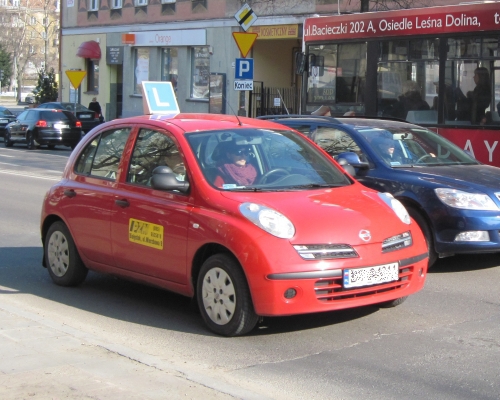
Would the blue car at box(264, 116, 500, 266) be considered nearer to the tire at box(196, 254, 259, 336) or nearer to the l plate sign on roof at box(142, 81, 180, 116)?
the l plate sign on roof at box(142, 81, 180, 116)

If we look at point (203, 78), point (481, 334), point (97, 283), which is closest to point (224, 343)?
point (481, 334)

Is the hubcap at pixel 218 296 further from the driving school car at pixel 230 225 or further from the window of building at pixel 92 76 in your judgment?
the window of building at pixel 92 76

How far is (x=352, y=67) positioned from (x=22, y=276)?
807 cm

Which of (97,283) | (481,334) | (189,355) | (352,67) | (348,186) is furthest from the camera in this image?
(352,67)

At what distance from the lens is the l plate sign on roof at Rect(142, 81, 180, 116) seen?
333 inches

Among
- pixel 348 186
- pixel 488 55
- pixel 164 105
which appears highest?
pixel 488 55

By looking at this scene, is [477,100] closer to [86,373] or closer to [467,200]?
[467,200]

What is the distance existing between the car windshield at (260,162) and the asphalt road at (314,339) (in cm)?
108

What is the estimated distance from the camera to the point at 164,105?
8.62 m

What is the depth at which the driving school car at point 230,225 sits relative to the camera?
6047mm

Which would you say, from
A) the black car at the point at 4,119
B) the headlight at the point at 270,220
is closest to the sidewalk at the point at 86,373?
the headlight at the point at 270,220

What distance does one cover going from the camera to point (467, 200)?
8617 millimetres

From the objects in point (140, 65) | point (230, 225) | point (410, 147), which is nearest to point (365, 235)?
point (230, 225)

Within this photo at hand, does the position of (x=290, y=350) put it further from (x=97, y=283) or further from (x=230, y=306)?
(x=97, y=283)
